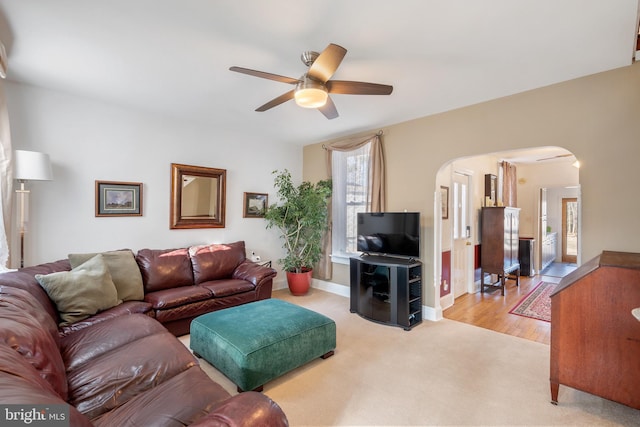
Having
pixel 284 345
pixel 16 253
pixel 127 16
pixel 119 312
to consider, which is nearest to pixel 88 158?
pixel 16 253

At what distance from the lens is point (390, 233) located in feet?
12.6

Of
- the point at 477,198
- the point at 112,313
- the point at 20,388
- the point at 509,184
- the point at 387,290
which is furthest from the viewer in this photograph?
the point at 509,184

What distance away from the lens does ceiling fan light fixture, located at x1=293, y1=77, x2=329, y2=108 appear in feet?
7.13

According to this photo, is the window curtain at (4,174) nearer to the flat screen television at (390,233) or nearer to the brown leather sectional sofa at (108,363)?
the brown leather sectional sofa at (108,363)

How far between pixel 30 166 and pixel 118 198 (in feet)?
3.10

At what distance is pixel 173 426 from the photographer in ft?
4.05

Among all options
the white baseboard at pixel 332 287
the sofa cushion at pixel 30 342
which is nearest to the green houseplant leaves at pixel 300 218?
the white baseboard at pixel 332 287

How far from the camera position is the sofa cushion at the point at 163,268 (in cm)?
339

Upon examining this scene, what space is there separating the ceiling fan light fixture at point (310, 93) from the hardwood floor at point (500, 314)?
3.24 metres

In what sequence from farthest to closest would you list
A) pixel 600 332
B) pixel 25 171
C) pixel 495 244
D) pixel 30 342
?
pixel 495 244 → pixel 25 171 → pixel 600 332 → pixel 30 342

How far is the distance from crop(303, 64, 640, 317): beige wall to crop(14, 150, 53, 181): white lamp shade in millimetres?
4131

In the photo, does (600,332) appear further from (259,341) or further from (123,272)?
(123,272)

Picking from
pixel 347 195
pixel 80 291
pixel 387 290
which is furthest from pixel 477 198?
pixel 80 291

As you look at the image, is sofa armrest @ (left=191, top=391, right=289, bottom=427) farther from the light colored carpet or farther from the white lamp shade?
the white lamp shade
